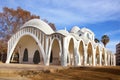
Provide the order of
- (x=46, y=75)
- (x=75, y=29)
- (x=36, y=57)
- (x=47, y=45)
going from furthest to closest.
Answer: (x=75, y=29) < (x=36, y=57) < (x=47, y=45) < (x=46, y=75)

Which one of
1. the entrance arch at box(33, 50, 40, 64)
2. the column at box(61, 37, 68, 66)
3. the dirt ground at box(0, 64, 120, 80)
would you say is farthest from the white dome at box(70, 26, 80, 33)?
the dirt ground at box(0, 64, 120, 80)

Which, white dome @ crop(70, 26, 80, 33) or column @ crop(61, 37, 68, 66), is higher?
white dome @ crop(70, 26, 80, 33)

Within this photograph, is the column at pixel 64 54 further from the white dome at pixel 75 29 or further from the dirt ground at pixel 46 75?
the white dome at pixel 75 29

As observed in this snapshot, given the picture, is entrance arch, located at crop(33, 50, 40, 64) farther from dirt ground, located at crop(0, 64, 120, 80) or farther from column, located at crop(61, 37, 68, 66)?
dirt ground, located at crop(0, 64, 120, 80)

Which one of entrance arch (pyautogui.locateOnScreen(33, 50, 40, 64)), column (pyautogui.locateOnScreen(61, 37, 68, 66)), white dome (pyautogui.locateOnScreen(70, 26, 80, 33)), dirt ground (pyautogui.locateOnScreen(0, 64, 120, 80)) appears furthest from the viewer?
white dome (pyautogui.locateOnScreen(70, 26, 80, 33))

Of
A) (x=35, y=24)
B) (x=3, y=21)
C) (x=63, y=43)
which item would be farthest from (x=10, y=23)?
(x=63, y=43)

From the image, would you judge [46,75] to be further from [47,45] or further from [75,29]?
[75,29]

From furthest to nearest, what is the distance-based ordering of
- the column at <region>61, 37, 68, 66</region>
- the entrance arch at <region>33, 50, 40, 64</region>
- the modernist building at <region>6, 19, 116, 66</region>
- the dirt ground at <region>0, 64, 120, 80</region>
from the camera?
the entrance arch at <region>33, 50, 40, 64</region> < the modernist building at <region>6, 19, 116, 66</region> < the column at <region>61, 37, 68, 66</region> < the dirt ground at <region>0, 64, 120, 80</region>

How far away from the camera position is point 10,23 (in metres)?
43.8

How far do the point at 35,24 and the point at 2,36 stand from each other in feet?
41.8

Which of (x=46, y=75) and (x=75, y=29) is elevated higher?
(x=75, y=29)

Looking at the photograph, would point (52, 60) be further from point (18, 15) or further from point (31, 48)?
point (18, 15)

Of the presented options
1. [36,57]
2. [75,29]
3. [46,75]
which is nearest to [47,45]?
[36,57]

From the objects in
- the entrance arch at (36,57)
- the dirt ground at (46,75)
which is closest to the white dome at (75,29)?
the entrance arch at (36,57)
